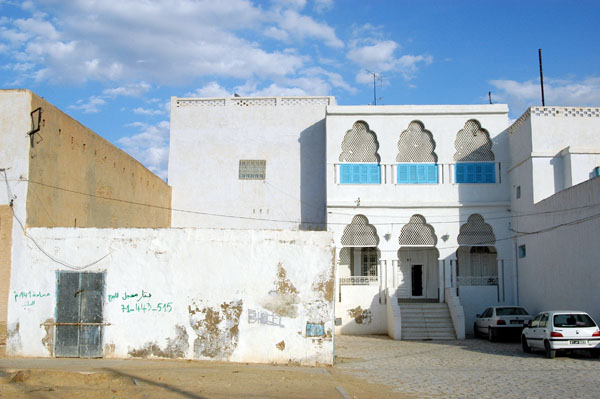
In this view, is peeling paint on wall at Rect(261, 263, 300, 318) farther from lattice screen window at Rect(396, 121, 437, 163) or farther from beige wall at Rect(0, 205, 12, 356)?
lattice screen window at Rect(396, 121, 437, 163)

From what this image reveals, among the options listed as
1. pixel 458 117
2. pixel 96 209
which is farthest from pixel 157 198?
pixel 458 117

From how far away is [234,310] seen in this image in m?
14.4

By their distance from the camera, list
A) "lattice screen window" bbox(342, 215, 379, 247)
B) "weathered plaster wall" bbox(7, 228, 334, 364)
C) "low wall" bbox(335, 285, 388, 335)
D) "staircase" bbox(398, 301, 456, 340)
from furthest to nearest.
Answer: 1. "lattice screen window" bbox(342, 215, 379, 247)
2. "low wall" bbox(335, 285, 388, 335)
3. "staircase" bbox(398, 301, 456, 340)
4. "weathered plaster wall" bbox(7, 228, 334, 364)

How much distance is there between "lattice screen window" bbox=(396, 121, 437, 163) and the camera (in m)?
25.8

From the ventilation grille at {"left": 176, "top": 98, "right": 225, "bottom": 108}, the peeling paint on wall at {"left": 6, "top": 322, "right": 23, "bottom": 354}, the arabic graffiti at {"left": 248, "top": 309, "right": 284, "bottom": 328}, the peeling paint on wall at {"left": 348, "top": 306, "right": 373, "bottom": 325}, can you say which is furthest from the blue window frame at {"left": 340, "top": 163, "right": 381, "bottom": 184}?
the peeling paint on wall at {"left": 6, "top": 322, "right": 23, "bottom": 354}

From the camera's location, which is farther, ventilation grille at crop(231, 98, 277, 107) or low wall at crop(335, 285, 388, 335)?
ventilation grille at crop(231, 98, 277, 107)

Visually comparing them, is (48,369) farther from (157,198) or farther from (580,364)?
(157,198)

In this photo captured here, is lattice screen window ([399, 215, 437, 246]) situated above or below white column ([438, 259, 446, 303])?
above

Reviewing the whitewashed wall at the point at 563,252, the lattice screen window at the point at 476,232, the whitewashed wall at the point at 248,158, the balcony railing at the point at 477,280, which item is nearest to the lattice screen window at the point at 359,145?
the whitewashed wall at the point at 248,158

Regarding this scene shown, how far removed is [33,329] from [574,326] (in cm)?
1338

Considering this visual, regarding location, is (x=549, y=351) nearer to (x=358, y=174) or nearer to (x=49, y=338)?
(x=358, y=174)

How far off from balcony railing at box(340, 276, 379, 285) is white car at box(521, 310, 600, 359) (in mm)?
9321

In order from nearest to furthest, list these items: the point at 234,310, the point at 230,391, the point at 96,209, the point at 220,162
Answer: the point at 230,391 < the point at 234,310 < the point at 96,209 < the point at 220,162

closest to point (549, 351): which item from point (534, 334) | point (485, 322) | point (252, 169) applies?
point (534, 334)
